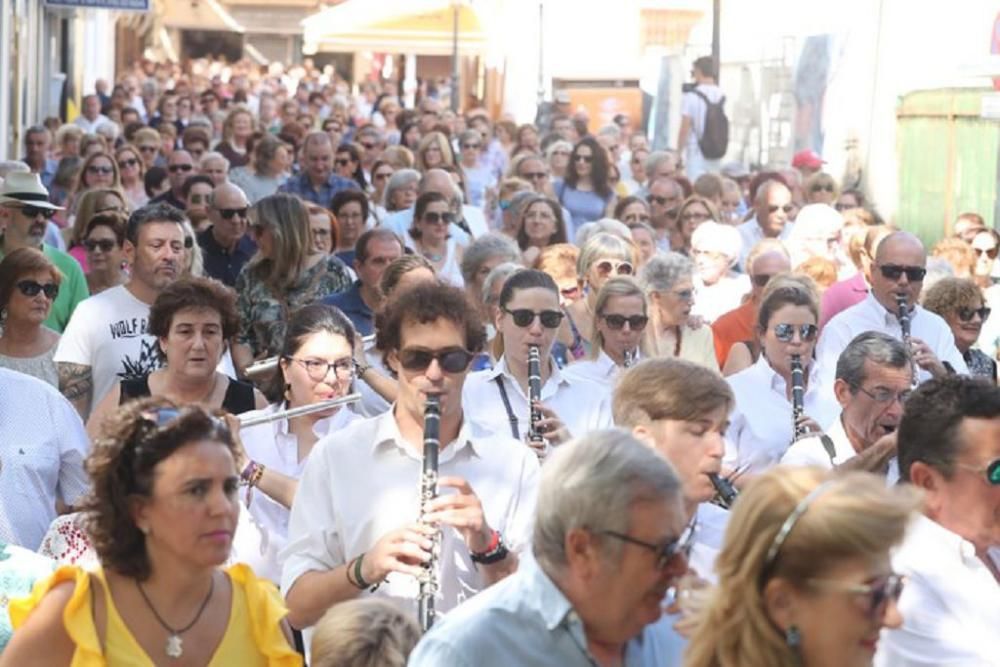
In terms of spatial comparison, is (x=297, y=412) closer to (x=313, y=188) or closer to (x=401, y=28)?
(x=313, y=188)

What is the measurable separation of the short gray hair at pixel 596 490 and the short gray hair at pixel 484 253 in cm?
754

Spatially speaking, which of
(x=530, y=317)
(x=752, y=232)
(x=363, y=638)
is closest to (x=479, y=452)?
(x=363, y=638)

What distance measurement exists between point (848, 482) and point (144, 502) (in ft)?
5.82

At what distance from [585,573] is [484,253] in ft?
25.4

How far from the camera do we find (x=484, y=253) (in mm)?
11688

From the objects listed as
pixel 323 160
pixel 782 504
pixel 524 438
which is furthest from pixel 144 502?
pixel 323 160

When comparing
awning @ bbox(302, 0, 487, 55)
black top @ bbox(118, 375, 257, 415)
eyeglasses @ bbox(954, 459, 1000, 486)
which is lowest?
black top @ bbox(118, 375, 257, 415)

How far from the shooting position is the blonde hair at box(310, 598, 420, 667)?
17.0 ft

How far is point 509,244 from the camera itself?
1183 centimetres

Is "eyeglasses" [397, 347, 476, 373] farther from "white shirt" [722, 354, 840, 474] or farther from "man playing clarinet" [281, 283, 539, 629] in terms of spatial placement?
"white shirt" [722, 354, 840, 474]

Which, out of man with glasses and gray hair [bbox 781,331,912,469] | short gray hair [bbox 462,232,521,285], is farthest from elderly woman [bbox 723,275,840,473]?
short gray hair [bbox 462,232,521,285]

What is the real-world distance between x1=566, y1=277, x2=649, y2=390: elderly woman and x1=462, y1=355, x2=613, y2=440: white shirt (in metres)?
0.75

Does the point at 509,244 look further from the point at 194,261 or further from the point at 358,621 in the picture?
the point at 358,621

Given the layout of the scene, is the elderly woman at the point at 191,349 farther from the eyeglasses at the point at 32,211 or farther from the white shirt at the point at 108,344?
the eyeglasses at the point at 32,211
